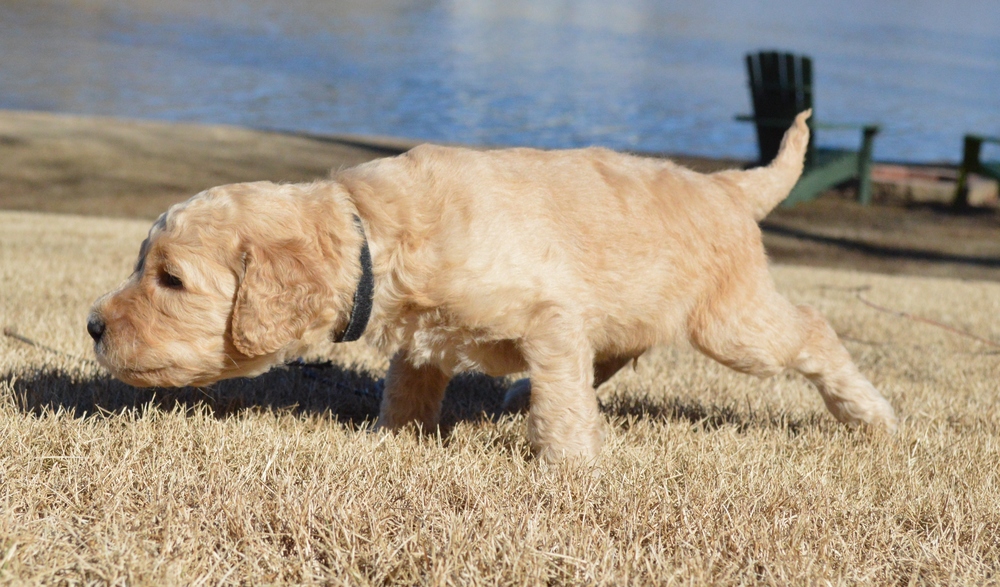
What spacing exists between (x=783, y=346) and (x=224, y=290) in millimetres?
2075

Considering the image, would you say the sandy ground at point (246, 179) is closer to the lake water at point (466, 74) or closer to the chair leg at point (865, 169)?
the chair leg at point (865, 169)

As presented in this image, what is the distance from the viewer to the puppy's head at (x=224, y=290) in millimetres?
2742

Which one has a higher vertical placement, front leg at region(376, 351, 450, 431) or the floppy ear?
the floppy ear

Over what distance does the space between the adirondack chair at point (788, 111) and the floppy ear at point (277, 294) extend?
10.4m

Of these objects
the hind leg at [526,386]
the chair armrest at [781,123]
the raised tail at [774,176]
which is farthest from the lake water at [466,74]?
the hind leg at [526,386]

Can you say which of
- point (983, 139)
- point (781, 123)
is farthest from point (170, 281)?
point (983, 139)

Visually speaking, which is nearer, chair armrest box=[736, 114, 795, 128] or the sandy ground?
the sandy ground

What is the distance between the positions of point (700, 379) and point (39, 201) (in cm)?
1035

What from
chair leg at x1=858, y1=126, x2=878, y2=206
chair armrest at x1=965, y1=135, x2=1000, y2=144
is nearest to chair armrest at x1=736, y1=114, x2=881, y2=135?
chair leg at x1=858, y1=126, x2=878, y2=206

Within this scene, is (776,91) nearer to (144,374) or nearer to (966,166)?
(966,166)

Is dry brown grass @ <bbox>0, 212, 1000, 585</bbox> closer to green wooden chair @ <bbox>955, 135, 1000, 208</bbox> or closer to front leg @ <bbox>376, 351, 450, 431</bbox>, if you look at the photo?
front leg @ <bbox>376, 351, 450, 431</bbox>

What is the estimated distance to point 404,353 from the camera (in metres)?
3.41

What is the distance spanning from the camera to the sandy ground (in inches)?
464

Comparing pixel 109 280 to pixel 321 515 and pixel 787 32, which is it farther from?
pixel 787 32
